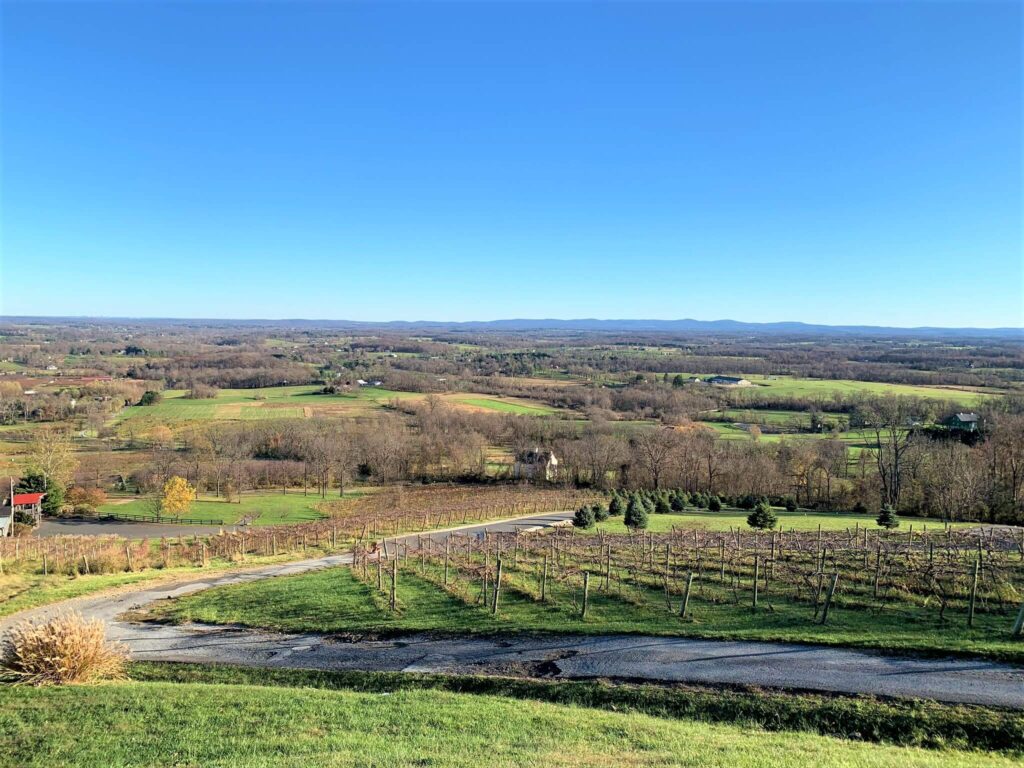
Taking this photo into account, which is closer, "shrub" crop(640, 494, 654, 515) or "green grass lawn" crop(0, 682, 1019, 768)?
"green grass lawn" crop(0, 682, 1019, 768)

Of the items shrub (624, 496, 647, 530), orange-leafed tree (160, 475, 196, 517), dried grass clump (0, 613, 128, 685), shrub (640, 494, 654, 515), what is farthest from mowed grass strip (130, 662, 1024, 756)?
orange-leafed tree (160, 475, 196, 517)

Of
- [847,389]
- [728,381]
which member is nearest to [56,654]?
[847,389]

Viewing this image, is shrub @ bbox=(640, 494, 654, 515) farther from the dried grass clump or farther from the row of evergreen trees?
the dried grass clump

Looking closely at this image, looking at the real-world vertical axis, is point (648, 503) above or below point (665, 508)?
above

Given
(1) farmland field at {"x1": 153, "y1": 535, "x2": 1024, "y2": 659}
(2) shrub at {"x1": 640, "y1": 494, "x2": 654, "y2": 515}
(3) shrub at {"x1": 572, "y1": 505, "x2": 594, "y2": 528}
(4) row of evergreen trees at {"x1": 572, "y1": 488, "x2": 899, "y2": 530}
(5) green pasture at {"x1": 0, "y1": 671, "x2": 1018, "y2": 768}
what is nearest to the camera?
(5) green pasture at {"x1": 0, "y1": 671, "x2": 1018, "y2": 768}

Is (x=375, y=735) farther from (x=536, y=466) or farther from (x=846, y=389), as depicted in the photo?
(x=846, y=389)
